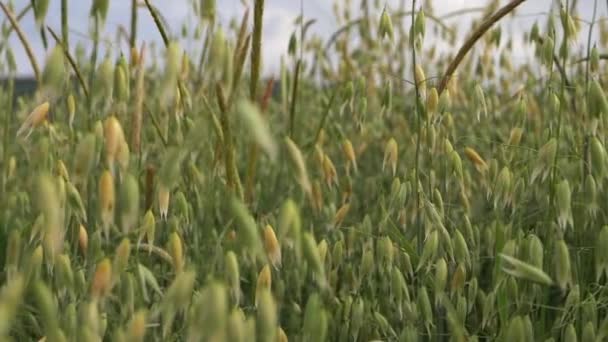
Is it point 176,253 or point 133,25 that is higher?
point 133,25

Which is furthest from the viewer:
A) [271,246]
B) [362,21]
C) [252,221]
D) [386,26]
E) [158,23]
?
[362,21]

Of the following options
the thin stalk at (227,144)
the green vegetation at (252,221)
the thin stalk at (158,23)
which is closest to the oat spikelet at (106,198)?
the green vegetation at (252,221)

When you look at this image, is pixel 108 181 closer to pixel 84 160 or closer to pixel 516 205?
pixel 84 160

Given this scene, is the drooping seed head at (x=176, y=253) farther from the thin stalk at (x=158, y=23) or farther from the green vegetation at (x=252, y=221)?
the thin stalk at (x=158, y=23)

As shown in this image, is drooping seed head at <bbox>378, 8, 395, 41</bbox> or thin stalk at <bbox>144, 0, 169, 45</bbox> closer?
thin stalk at <bbox>144, 0, 169, 45</bbox>

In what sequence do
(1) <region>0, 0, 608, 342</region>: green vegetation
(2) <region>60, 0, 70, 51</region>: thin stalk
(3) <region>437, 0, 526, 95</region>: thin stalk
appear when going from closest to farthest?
(1) <region>0, 0, 608, 342</region>: green vegetation → (2) <region>60, 0, 70, 51</region>: thin stalk → (3) <region>437, 0, 526, 95</region>: thin stalk

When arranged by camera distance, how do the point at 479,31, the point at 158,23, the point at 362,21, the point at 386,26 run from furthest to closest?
the point at 362,21, the point at 386,26, the point at 479,31, the point at 158,23

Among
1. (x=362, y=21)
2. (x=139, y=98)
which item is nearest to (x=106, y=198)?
(x=139, y=98)

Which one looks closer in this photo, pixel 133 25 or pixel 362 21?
pixel 133 25

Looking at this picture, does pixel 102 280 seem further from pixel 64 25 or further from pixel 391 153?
pixel 391 153

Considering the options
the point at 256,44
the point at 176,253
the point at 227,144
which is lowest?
the point at 176,253

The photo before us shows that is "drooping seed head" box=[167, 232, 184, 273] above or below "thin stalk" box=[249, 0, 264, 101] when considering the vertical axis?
below

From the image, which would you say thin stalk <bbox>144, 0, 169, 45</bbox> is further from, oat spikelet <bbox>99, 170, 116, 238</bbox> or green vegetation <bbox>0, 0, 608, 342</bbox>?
oat spikelet <bbox>99, 170, 116, 238</bbox>

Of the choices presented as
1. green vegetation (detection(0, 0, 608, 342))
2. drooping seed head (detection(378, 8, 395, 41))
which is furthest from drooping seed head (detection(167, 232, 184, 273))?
drooping seed head (detection(378, 8, 395, 41))
